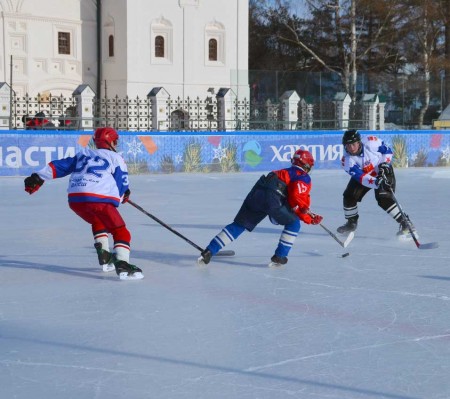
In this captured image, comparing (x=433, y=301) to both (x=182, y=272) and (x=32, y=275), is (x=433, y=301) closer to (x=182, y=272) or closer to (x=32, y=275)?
(x=182, y=272)

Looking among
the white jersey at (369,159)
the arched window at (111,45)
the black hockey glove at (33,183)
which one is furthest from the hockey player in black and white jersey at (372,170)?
the arched window at (111,45)

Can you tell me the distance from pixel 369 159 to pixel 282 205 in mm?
2361

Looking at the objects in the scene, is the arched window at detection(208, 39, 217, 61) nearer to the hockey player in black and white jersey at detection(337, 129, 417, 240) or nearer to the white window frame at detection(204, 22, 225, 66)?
the white window frame at detection(204, 22, 225, 66)

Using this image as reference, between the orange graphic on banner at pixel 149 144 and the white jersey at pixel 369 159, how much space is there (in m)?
9.67

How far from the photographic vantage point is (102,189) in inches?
238

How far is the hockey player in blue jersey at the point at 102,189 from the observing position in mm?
6047

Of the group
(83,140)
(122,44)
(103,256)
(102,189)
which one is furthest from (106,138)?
(122,44)

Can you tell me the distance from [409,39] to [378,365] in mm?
35776

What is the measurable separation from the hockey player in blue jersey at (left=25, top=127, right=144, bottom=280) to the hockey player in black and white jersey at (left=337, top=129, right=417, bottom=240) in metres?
3.08

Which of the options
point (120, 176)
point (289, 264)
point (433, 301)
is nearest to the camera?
point (433, 301)

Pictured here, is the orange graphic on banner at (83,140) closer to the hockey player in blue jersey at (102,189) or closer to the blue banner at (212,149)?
the blue banner at (212,149)

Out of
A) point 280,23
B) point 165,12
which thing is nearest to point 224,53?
point 165,12

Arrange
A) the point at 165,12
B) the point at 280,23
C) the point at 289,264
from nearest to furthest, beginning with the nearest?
the point at 289,264
the point at 165,12
the point at 280,23

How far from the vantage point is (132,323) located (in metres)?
4.75
